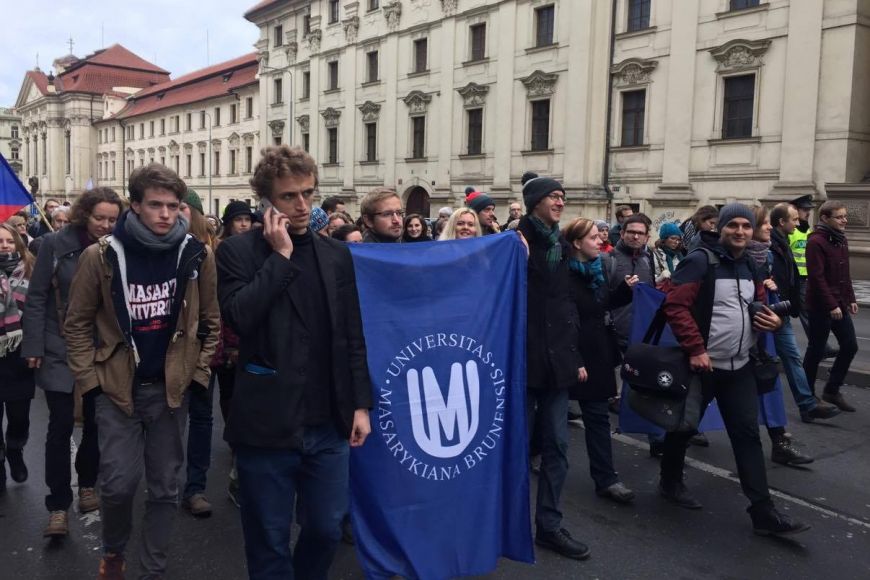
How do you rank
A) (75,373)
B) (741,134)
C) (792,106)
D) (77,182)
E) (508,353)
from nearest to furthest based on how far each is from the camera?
(75,373), (508,353), (792,106), (741,134), (77,182)

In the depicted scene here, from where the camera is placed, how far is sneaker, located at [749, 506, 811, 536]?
4.22 metres

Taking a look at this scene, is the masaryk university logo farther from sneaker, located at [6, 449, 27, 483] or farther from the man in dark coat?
sneaker, located at [6, 449, 27, 483]

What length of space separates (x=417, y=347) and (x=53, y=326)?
2250 mm

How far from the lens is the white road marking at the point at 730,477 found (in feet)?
15.1

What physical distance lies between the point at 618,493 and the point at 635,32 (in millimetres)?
22314

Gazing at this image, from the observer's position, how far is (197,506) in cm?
457

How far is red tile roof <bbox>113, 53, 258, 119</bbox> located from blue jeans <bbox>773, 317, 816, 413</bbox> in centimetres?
4638

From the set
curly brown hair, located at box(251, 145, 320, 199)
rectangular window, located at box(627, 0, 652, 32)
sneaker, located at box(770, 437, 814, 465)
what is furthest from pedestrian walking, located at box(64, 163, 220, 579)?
rectangular window, located at box(627, 0, 652, 32)

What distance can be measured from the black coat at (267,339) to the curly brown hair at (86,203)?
5.83 feet

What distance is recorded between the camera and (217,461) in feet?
18.4

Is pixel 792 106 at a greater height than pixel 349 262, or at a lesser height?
greater

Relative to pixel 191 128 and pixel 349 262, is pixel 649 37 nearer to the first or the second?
pixel 349 262

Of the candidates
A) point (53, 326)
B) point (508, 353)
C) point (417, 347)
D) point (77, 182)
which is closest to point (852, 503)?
point (508, 353)

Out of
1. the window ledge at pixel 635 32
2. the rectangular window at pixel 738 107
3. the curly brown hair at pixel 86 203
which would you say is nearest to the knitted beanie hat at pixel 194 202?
the curly brown hair at pixel 86 203
